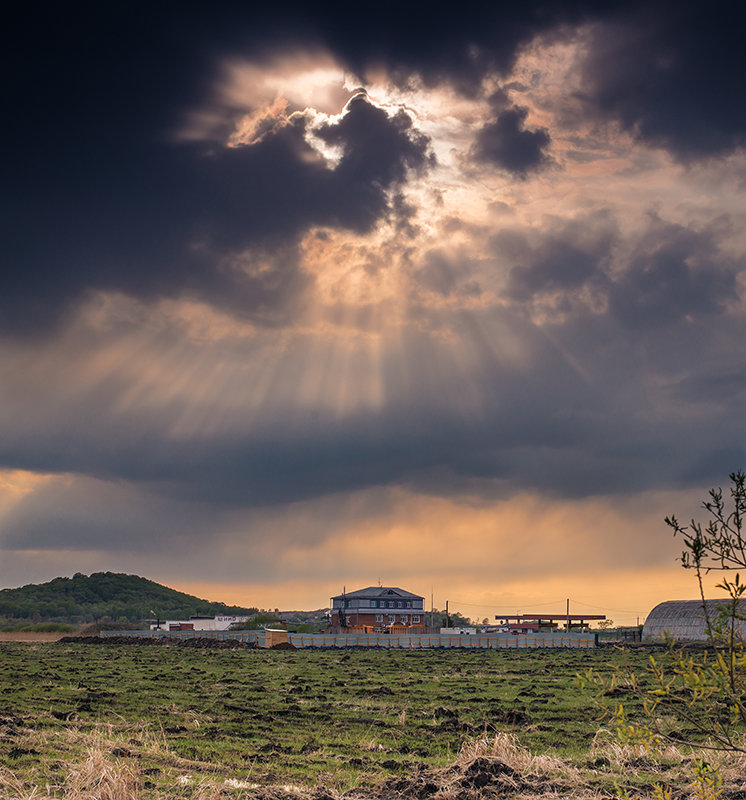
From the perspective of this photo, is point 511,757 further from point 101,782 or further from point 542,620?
point 542,620

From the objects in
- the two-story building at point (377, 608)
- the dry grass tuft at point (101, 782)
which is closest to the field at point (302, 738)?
the dry grass tuft at point (101, 782)

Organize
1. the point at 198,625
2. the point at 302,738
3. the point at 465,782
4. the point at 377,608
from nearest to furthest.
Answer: the point at 465,782 < the point at 302,738 < the point at 377,608 < the point at 198,625

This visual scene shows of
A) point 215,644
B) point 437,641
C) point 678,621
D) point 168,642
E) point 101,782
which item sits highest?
point 678,621

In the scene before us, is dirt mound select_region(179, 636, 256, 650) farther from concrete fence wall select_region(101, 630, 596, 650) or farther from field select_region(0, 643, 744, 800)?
field select_region(0, 643, 744, 800)

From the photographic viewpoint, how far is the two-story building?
5886 inches

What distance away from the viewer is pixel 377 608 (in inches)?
5965

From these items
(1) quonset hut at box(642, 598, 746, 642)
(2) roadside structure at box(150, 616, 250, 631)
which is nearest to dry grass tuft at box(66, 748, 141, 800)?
(1) quonset hut at box(642, 598, 746, 642)

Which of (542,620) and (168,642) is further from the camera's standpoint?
(542,620)

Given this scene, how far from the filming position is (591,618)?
16400 cm

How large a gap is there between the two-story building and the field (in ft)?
339

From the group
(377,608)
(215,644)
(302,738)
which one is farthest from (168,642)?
(302,738)

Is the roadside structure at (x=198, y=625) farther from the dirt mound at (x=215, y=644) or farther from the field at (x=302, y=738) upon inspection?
the field at (x=302, y=738)

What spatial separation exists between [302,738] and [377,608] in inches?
5146

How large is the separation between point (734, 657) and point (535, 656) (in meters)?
73.9
